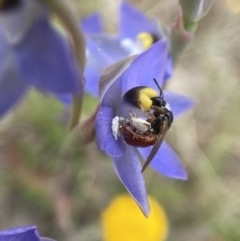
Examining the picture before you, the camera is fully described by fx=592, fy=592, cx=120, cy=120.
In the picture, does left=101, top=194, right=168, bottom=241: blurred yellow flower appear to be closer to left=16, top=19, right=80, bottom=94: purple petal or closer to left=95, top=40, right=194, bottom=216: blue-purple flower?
left=95, top=40, right=194, bottom=216: blue-purple flower

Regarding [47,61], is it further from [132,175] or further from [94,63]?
[94,63]

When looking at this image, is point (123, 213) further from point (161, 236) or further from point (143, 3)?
point (143, 3)

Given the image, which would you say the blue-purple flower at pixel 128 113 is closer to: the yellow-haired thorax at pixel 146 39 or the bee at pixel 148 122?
the bee at pixel 148 122

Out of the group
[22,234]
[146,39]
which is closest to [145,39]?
[146,39]

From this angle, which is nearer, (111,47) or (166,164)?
(166,164)

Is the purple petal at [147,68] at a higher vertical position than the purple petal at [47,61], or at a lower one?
lower

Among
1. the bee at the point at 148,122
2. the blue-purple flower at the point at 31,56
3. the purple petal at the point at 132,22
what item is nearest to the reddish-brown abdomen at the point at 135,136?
the bee at the point at 148,122

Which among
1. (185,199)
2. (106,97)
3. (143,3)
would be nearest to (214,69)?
(143,3)

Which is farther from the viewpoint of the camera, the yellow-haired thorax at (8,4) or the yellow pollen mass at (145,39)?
the yellow pollen mass at (145,39)
